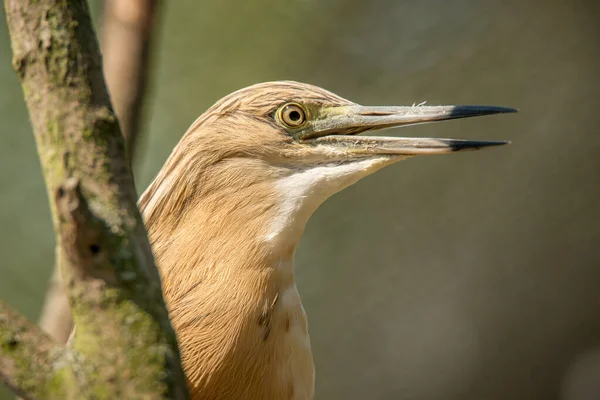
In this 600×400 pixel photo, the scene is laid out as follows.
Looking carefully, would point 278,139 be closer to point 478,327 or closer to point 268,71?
point 268,71

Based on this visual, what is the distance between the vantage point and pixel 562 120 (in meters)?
6.24

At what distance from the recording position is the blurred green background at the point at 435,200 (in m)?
6.13

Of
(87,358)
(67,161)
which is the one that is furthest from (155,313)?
(67,161)

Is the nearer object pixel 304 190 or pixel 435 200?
pixel 304 190

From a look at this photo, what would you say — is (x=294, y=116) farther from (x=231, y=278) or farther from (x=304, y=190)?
(x=231, y=278)

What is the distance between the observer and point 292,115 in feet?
7.18

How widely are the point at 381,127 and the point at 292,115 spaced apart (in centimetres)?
25

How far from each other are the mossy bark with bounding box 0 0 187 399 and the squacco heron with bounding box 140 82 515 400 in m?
0.70

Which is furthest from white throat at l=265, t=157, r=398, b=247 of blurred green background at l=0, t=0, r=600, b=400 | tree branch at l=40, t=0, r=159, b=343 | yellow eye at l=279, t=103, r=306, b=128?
blurred green background at l=0, t=0, r=600, b=400

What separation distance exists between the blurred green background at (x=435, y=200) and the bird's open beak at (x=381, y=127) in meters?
3.70

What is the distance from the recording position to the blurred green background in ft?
20.1

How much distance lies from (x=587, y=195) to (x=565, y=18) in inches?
54.7

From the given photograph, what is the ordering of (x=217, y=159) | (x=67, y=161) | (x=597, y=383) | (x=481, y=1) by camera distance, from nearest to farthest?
1. (x=67, y=161)
2. (x=217, y=159)
3. (x=597, y=383)
4. (x=481, y=1)

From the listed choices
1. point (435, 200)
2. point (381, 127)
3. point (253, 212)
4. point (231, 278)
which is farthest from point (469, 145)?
point (435, 200)
